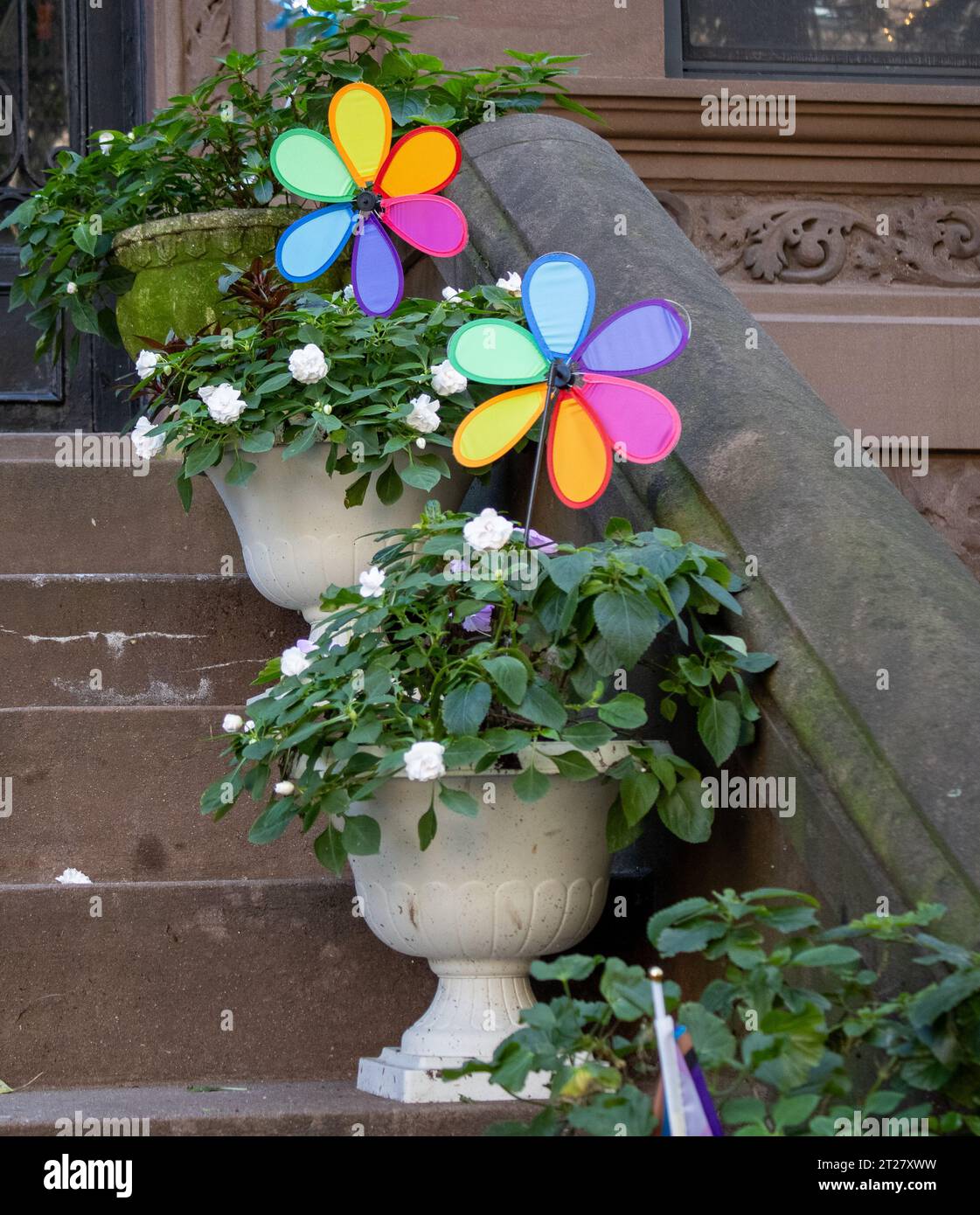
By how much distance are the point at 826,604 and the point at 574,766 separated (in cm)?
37

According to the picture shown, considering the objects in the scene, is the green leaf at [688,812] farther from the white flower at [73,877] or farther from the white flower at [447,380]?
the white flower at [73,877]

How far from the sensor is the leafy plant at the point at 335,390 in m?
2.71

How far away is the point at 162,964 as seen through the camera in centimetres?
240

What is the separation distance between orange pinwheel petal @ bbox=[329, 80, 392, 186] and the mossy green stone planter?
2.19 feet

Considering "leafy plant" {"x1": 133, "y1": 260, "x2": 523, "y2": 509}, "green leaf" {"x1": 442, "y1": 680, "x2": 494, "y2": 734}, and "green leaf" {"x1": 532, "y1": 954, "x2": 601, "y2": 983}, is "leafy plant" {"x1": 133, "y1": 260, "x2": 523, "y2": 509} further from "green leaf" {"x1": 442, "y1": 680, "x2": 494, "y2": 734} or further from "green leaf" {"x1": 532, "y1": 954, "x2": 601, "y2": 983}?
"green leaf" {"x1": 532, "y1": 954, "x2": 601, "y2": 983}

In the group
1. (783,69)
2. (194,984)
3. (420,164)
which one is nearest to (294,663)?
Answer: (194,984)

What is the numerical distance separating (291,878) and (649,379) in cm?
95

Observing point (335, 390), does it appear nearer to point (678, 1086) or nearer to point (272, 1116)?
point (272, 1116)

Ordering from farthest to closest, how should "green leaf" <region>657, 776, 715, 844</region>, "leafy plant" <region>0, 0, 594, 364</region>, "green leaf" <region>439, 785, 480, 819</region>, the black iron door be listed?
the black iron door < "leafy plant" <region>0, 0, 594, 364</region> < "green leaf" <region>657, 776, 715, 844</region> < "green leaf" <region>439, 785, 480, 819</region>

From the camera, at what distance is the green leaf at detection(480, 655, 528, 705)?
1.93 m

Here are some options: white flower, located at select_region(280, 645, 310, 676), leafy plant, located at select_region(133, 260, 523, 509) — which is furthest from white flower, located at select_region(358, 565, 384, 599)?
leafy plant, located at select_region(133, 260, 523, 509)

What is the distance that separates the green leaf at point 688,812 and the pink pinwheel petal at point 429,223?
3.53 feet

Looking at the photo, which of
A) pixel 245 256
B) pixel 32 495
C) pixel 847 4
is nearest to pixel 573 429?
pixel 245 256

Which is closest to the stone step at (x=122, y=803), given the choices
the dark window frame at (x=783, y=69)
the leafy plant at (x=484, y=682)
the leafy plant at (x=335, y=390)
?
the leafy plant at (x=335, y=390)
